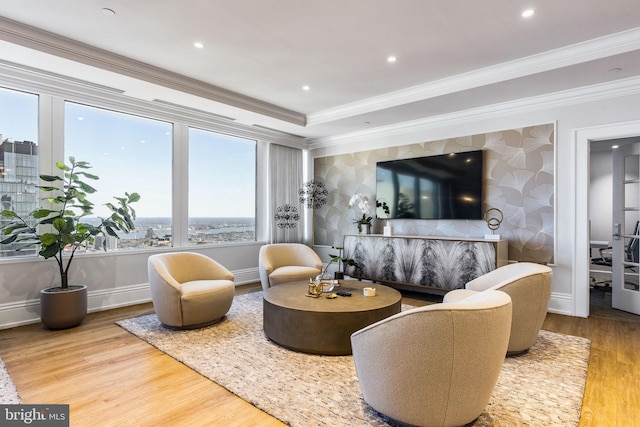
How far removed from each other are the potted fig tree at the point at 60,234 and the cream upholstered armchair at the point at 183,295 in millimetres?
774

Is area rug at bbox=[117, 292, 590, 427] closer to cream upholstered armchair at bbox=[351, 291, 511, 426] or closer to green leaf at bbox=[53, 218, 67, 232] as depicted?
cream upholstered armchair at bbox=[351, 291, 511, 426]

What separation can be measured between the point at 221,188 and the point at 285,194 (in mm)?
1277

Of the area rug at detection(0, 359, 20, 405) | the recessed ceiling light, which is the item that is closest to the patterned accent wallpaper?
the recessed ceiling light

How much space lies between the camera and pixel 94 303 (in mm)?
4211

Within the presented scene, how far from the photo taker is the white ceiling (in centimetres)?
276

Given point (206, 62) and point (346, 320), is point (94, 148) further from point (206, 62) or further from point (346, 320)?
point (346, 320)

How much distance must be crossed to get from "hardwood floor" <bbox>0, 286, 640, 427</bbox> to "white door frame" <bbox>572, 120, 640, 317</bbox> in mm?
519

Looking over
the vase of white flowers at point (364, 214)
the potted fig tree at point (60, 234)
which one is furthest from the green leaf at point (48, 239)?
the vase of white flowers at point (364, 214)

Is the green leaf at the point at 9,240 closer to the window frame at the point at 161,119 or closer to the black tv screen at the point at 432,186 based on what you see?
the window frame at the point at 161,119

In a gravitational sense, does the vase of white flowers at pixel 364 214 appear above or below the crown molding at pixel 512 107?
below

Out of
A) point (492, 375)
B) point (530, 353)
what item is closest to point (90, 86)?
point (492, 375)

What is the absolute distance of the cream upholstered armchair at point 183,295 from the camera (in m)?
3.38

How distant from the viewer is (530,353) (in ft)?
9.59

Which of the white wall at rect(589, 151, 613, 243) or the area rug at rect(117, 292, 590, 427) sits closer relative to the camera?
the area rug at rect(117, 292, 590, 427)
